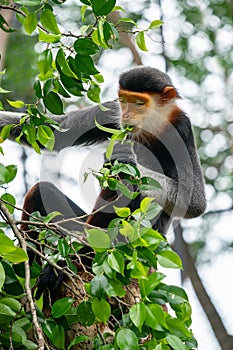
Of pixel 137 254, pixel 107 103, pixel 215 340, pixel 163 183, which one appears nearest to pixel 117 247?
pixel 137 254

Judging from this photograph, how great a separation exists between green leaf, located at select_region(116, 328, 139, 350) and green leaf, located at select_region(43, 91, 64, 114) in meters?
0.84

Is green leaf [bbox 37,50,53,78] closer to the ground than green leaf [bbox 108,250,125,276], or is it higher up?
higher up

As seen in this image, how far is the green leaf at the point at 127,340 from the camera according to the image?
6.25 ft

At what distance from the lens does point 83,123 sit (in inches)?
176

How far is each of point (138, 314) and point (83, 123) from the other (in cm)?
272

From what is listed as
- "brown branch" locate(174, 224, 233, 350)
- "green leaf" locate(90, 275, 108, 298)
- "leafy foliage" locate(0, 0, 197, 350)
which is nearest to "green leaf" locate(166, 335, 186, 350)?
"leafy foliage" locate(0, 0, 197, 350)

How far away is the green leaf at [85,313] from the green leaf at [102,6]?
3.25 ft

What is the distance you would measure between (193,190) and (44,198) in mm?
1179

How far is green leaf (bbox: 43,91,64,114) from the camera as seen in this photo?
7.49 feet

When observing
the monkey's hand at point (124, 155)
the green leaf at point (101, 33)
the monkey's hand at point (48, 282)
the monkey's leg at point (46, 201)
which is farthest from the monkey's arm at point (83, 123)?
the green leaf at point (101, 33)

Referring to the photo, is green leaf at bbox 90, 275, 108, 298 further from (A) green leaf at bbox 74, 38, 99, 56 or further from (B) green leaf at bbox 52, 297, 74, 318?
(A) green leaf at bbox 74, 38, 99, 56

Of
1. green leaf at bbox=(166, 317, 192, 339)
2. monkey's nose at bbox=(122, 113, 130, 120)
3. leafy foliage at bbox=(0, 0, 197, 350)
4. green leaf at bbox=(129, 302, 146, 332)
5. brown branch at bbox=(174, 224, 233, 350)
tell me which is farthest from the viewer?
brown branch at bbox=(174, 224, 233, 350)

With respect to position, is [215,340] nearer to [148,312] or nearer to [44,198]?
[44,198]

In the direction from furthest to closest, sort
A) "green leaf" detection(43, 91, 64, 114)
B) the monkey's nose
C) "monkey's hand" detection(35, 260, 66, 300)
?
the monkey's nose < "monkey's hand" detection(35, 260, 66, 300) < "green leaf" detection(43, 91, 64, 114)
